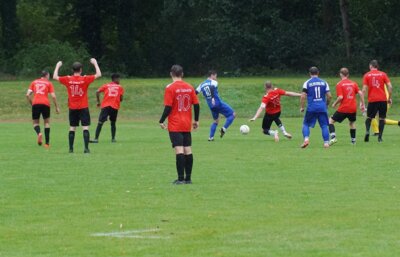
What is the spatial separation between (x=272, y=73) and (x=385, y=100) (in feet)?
119

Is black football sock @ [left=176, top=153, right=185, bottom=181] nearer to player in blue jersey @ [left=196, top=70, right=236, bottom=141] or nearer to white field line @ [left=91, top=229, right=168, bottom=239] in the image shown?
white field line @ [left=91, top=229, right=168, bottom=239]

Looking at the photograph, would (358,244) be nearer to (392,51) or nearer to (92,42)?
(392,51)

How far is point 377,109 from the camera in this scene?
26.0 m

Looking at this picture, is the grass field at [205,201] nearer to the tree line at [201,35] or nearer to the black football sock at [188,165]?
the black football sock at [188,165]

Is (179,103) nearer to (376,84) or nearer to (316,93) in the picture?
(316,93)

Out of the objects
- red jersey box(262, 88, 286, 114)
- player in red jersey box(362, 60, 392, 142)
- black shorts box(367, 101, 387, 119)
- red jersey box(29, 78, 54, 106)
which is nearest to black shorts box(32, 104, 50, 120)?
red jersey box(29, 78, 54, 106)

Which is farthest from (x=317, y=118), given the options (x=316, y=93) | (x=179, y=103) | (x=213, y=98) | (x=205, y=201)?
(x=205, y=201)

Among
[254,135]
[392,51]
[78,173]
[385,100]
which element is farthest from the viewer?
[392,51]

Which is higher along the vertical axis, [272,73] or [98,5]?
[98,5]

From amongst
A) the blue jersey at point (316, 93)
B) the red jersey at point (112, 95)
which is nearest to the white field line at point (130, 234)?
the blue jersey at point (316, 93)

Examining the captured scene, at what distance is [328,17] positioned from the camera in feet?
212

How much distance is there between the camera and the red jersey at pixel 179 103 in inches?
615

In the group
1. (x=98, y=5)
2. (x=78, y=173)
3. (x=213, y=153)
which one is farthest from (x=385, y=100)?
(x=98, y=5)

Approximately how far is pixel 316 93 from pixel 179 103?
320 inches
